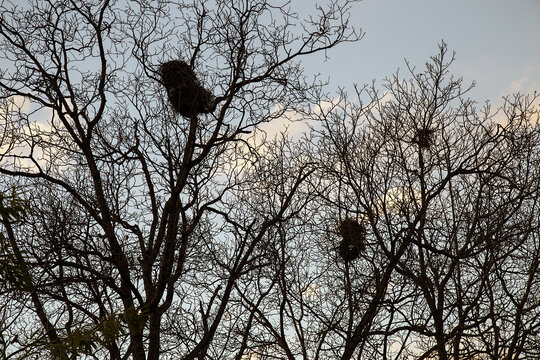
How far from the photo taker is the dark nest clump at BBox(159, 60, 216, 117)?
6.82 metres

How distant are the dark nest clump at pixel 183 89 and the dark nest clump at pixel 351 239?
2.24 m

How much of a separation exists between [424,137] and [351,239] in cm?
183

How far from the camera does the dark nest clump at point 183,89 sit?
6820mm

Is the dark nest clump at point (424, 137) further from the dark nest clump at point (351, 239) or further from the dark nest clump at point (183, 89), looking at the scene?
the dark nest clump at point (183, 89)

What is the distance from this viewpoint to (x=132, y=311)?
4.30 m

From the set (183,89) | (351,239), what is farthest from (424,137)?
(183,89)

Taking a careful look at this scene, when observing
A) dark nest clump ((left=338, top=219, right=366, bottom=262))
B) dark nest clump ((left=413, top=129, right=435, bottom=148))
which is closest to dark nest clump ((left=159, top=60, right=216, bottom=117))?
dark nest clump ((left=338, top=219, right=366, bottom=262))

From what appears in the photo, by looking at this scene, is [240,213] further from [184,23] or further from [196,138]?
[184,23]

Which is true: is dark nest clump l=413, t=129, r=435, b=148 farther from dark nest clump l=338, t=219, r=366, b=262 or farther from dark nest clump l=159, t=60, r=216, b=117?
dark nest clump l=159, t=60, r=216, b=117

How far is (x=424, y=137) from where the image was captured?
694 centimetres

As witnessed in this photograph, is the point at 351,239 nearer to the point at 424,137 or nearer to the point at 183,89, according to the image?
the point at 424,137

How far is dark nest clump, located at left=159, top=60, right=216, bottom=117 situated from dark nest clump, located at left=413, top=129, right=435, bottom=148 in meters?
2.61

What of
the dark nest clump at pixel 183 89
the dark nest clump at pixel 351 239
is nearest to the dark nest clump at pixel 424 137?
the dark nest clump at pixel 351 239

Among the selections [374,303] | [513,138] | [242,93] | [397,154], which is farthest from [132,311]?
[513,138]
